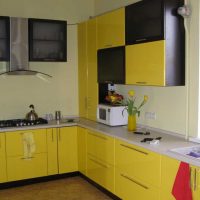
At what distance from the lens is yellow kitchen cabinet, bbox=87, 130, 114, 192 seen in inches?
144

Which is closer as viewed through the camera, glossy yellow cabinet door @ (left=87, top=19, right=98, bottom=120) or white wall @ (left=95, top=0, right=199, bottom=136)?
white wall @ (left=95, top=0, right=199, bottom=136)

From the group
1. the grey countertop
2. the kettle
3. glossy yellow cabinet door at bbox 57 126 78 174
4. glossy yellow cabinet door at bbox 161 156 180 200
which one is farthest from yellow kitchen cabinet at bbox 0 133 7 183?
glossy yellow cabinet door at bbox 161 156 180 200

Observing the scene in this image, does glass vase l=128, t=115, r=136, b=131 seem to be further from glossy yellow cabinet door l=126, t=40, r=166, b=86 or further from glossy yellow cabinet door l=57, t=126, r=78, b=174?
glossy yellow cabinet door l=57, t=126, r=78, b=174

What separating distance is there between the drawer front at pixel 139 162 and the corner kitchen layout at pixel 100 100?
1 centimetres

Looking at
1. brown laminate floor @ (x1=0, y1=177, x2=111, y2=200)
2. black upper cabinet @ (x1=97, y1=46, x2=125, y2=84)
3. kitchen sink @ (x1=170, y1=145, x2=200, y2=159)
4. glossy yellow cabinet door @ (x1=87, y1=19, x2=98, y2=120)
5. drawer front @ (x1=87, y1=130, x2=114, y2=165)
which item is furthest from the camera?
glossy yellow cabinet door @ (x1=87, y1=19, x2=98, y2=120)

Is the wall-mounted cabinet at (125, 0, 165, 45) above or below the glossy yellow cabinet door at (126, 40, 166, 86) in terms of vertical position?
above

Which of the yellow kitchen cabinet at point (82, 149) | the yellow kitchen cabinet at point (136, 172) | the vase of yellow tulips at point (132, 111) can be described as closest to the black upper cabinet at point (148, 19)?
the vase of yellow tulips at point (132, 111)

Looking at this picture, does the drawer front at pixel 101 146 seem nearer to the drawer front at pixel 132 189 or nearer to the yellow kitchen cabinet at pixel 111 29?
the drawer front at pixel 132 189

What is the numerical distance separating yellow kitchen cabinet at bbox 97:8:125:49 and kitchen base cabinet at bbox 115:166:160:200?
1564 mm

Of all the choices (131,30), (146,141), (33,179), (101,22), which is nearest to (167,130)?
(146,141)

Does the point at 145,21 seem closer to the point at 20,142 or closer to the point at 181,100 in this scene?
the point at 181,100

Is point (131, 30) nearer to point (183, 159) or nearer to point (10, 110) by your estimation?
point (183, 159)

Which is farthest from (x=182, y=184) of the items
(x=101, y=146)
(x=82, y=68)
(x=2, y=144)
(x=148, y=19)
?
(x=82, y=68)

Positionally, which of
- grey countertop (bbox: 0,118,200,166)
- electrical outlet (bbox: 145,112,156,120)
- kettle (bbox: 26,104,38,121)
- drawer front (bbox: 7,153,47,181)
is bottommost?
drawer front (bbox: 7,153,47,181)
